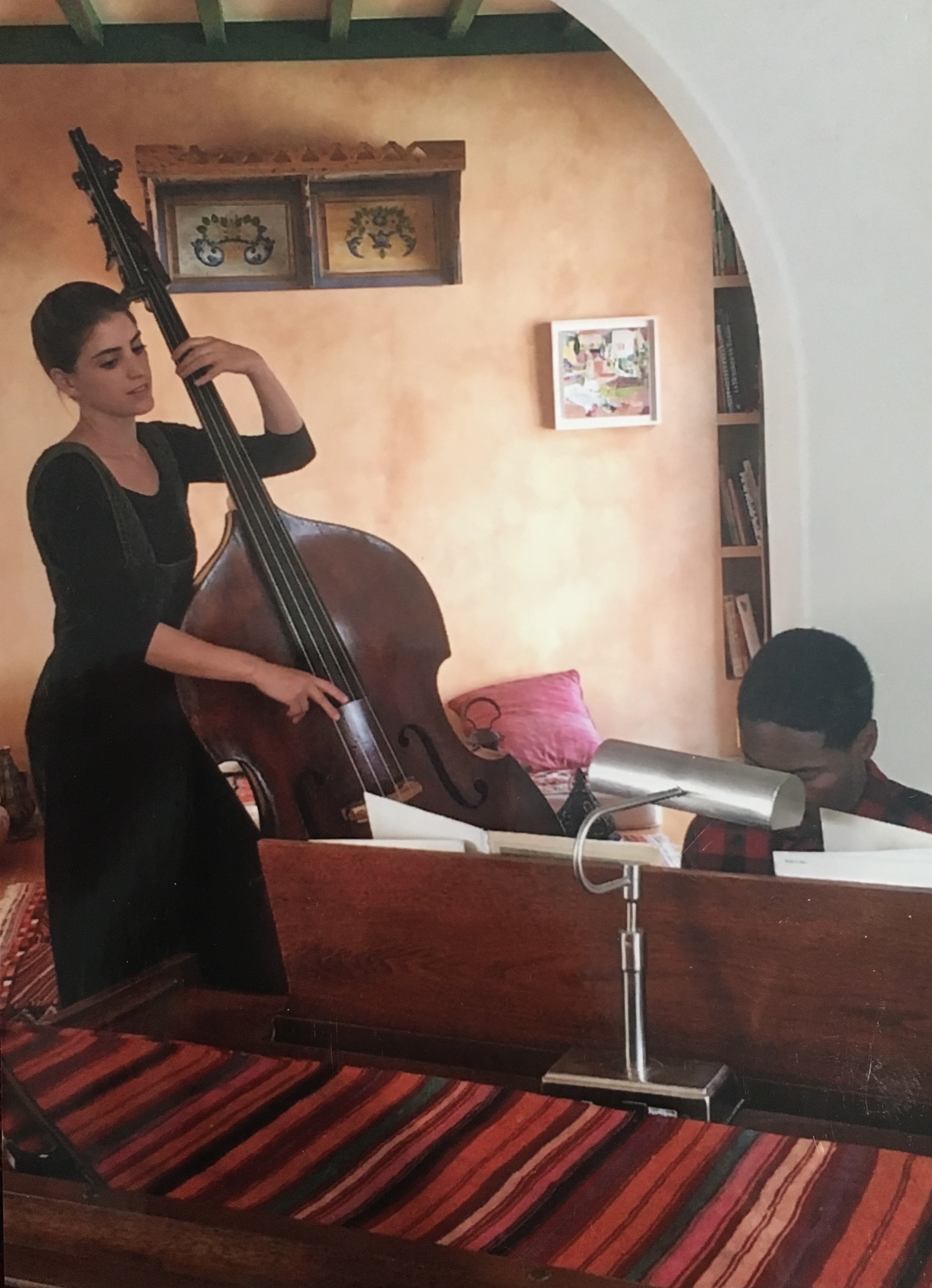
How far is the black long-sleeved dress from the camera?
5.09 ft

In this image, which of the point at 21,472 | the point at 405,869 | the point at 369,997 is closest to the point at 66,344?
the point at 21,472

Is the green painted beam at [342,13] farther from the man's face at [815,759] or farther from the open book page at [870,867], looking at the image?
the open book page at [870,867]

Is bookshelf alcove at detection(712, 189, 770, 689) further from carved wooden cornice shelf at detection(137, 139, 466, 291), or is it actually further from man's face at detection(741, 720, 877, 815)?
carved wooden cornice shelf at detection(137, 139, 466, 291)

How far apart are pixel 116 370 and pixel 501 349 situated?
1.59ft

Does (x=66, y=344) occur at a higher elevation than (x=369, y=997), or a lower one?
higher

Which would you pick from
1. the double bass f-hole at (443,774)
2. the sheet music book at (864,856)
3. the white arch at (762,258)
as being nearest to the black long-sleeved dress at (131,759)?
the double bass f-hole at (443,774)

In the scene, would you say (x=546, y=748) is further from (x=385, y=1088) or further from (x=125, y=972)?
(x=125, y=972)

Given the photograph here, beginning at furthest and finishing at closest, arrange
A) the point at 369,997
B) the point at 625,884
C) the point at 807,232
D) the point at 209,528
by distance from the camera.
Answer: the point at 209,528, the point at 369,997, the point at 807,232, the point at 625,884

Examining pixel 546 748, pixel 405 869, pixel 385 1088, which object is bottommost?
pixel 385 1088

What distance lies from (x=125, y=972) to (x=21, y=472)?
66 centimetres

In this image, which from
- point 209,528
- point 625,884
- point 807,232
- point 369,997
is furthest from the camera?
point 209,528

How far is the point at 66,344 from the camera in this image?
1567mm

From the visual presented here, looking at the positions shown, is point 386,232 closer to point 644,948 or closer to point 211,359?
point 211,359

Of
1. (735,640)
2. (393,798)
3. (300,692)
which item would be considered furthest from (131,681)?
(735,640)
